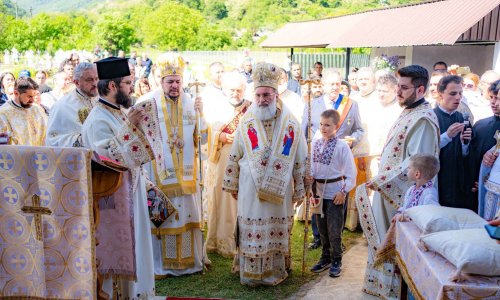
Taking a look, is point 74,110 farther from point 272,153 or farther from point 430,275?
point 430,275

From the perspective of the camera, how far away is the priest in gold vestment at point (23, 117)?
249 inches

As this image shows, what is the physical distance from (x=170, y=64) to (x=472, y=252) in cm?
342

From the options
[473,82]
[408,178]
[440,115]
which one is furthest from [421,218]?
[473,82]

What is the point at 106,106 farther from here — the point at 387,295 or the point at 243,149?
the point at 387,295

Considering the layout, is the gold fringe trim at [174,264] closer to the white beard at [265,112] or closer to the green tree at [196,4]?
the white beard at [265,112]

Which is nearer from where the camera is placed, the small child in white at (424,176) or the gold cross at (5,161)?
the gold cross at (5,161)

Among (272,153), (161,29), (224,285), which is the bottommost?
(224,285)

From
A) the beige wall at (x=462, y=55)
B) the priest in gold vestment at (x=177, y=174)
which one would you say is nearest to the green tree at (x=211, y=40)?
the beige wall at (x=462, y=55)

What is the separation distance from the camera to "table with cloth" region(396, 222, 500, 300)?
2.65m

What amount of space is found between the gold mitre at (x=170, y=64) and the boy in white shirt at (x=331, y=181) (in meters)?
1.47

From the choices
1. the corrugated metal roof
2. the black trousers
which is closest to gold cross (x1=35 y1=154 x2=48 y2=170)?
the black trousers

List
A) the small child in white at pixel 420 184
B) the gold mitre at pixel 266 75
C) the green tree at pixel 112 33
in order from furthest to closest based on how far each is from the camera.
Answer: the green tree at pixel 112 33
the gold mitre at pixel 266 75
the small child in white at pixel 420 184

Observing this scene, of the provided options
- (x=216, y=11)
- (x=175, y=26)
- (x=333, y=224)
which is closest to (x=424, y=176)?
(x=333, y=224)

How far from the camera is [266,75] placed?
16.1 ft
